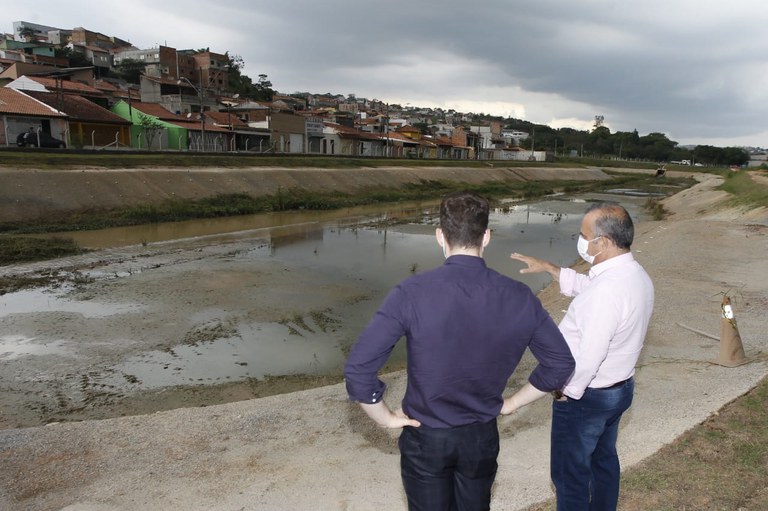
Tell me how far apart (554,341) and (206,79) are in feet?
342

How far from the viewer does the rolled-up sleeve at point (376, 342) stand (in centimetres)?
209

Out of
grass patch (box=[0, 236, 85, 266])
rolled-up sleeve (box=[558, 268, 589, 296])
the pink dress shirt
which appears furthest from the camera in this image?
grass patch (box=[0, 236, 85, 266])

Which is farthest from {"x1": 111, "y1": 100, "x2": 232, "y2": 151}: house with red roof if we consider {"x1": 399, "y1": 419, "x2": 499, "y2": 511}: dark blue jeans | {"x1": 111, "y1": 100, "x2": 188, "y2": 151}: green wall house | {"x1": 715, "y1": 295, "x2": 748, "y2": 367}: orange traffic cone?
{"x1": 399, "y1": 419, "x2": 499, "y2": 511}: dark blue jeans

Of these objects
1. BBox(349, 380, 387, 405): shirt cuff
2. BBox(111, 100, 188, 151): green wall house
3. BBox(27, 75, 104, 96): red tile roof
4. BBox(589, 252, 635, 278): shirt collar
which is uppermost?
BBox(27, 75, 104, 96): red tile roof

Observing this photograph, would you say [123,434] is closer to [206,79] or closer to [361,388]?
[361,388]

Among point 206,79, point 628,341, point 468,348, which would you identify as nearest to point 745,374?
point 628,341

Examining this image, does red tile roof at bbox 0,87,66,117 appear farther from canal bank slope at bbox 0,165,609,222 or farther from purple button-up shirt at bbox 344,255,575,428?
purple button-up shirt at bbox 344,255,575,428

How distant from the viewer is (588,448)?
9.45 feet

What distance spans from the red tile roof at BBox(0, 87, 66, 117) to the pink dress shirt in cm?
3859

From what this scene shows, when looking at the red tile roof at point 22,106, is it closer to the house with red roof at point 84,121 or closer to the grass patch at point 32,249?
the house with red roof at point 84,121

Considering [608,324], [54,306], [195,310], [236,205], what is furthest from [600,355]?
[236,205]

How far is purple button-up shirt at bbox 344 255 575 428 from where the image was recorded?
6.83 ft

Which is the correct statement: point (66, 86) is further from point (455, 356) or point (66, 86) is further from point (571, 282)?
point (455, 356)

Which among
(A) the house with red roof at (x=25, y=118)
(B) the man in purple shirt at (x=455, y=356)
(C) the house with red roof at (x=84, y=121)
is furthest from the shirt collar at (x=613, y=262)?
(C) the house with red roof at (x=84, y=121)
